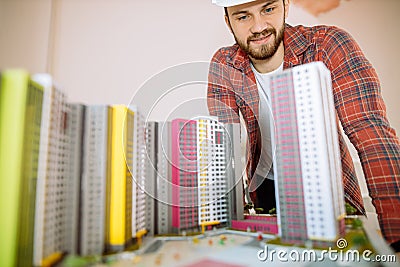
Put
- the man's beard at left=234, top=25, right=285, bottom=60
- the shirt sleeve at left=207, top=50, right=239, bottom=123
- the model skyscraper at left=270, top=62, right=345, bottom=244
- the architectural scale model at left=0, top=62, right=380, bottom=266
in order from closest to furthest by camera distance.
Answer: the architectural scale model at left=0, top=62, right=380, bottom=266, the model skyscraper at left=270, top=62, right=345, bottom=244, the shirt sleeve at left=207, top=50, right=239, bottom=123, the man's beard at left=234, top=25, right=285, bottom=60

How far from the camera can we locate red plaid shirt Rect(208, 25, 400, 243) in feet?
2.84

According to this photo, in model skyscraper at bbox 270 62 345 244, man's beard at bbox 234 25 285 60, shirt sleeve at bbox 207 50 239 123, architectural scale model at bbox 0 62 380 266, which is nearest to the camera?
architectural scale model at bbox 0 62 380 266

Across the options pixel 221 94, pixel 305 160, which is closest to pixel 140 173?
pixel 305 160

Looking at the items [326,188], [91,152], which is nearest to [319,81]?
[326,188]

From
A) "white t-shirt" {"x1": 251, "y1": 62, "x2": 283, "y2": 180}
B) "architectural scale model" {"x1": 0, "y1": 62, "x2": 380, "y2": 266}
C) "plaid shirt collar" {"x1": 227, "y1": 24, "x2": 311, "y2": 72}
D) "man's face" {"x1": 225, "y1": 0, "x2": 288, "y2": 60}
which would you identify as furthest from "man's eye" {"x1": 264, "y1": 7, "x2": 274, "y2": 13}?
"architectural scale model" {"x1": 0, "y1": 62, "x2": 380, "y2": 266}

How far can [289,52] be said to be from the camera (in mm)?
1119

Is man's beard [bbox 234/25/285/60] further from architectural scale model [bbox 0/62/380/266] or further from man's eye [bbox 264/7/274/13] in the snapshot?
architectural scale model [bbox 0/62/380/266]

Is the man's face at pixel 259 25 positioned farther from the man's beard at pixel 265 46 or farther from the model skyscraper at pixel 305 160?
the model skyscraper at pixel 305 160

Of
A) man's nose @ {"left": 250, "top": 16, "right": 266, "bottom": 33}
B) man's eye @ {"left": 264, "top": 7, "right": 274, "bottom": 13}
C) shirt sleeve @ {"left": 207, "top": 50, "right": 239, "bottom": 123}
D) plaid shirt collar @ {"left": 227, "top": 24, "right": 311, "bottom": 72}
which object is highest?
man's eye @ {"left": 264, "top": 7, "right": 274, "bottom": 13}

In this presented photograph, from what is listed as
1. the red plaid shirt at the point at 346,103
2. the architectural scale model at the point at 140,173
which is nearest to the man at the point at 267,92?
the red plaid shirt at the point at 346,103

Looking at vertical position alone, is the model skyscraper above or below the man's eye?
below

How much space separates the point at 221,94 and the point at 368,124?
1.75 ft

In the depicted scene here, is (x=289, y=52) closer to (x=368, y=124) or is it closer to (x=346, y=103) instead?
(x=346, y=103)

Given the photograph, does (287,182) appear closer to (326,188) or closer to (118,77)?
(326,188)
